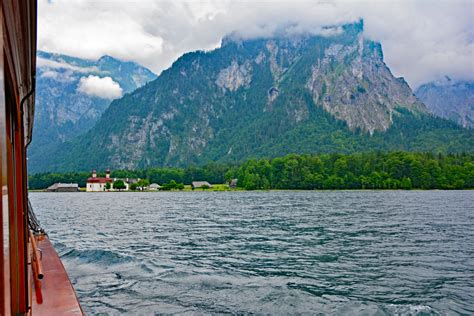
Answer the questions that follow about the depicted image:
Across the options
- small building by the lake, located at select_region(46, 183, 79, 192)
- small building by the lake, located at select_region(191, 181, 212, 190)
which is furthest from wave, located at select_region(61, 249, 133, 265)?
small building by the lake, located at select_region(46, 183, 79, 192)

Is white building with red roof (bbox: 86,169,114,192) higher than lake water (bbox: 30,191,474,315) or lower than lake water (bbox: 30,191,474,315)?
higher

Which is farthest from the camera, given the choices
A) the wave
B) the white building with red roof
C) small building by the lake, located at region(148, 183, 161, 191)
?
the white building with red roof

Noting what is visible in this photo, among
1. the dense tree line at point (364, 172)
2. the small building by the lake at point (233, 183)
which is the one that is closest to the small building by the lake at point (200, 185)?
the small building by the lake at point (233, 183)

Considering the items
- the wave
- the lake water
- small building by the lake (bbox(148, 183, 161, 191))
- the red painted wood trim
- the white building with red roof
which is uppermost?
the white building with red roof

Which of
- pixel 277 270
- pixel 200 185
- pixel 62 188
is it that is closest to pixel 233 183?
pixel 200 185

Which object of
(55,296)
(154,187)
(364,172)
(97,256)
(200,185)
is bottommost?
(97,256)

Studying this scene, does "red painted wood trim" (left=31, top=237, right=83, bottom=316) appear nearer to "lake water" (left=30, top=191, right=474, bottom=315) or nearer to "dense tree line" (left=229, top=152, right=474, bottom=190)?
"lake water" (left=30, top=191, right=474, bottom=315)

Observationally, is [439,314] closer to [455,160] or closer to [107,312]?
[107,312]

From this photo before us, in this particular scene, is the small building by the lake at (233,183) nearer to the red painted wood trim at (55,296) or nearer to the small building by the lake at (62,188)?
the small building by the lake at (62,188)

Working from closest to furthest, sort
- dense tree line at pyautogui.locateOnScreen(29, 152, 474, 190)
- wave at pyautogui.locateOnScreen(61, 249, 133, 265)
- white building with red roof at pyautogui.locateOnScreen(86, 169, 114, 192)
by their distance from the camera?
wave at pyautogui.locateOnScreen(61, 249, 133, 265)
dense tree line at pyautogui.locateOnScreen(29, 152, 474, 190)
white building with red roof at pyautogui.locateOnScreen(86, 169, 114, 192)

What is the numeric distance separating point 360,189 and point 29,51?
454 ft

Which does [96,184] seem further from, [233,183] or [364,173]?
[364,173]

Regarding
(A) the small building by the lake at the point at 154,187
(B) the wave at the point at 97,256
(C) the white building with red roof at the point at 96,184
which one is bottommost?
(B) the wave at the point at 97,256

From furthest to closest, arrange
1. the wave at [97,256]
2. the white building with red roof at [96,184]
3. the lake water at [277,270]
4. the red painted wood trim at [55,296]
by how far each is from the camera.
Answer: the white building with red roof at [96,184], the wave at [97,256], the lake water at [277,270], the red painted wood trim at [55,296]
